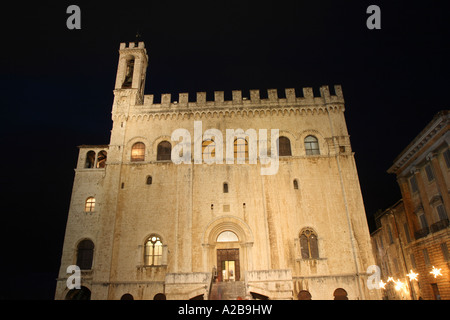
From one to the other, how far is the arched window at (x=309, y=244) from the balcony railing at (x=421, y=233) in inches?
340

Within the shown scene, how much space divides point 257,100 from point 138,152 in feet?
35.7

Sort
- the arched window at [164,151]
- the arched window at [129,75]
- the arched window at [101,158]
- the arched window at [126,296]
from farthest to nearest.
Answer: the arched window at [129,75] → the arched window at [101,158] → the arched window at [164,151] → the arched window at [126,296]

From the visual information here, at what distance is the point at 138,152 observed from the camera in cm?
2583

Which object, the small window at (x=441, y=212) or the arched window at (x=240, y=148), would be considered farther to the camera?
the arched window at (x=240, y=148)

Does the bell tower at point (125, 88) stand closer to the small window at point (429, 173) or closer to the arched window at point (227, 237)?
the arched window at point (227, 237)

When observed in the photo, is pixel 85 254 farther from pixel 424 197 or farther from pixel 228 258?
pixel 424 197

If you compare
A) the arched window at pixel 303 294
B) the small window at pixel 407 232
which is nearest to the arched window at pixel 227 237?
the arched window at pixel 303 294

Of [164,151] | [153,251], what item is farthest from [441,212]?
[164,151]

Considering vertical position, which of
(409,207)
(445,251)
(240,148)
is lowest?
(445,251)

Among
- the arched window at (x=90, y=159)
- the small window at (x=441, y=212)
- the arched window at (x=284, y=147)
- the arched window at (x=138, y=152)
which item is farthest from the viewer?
the arched window at (x=90, y=159)

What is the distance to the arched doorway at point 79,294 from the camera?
22.5 metres

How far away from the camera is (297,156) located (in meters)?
24.6
